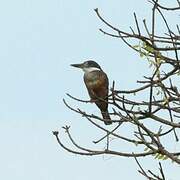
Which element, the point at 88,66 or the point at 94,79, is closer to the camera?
the point at 94,79

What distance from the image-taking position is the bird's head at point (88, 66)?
10486 mm

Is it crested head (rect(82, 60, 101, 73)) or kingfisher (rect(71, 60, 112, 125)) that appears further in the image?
crested head (rect(82, 60, 101, 73))

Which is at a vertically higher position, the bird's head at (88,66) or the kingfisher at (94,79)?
the bird's head at (88,66)

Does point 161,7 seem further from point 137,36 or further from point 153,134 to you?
point 153,134

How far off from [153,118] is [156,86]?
331 millimetres

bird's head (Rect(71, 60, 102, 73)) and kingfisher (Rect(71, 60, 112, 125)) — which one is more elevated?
bird's head (Rect(71, 60, 102, 73))

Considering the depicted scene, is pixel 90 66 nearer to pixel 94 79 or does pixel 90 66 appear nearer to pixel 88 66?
pixel 88 66

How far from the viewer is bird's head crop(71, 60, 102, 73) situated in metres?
10.5

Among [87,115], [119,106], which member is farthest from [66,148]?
[119,106]

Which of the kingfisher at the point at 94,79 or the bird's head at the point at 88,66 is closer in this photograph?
the kingfisher at the point at 94,79

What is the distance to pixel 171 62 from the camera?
621 centimetres

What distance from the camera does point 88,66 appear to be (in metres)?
10.7

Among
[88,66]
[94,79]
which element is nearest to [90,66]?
[88,66]

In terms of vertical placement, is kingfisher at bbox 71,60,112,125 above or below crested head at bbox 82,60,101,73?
below
